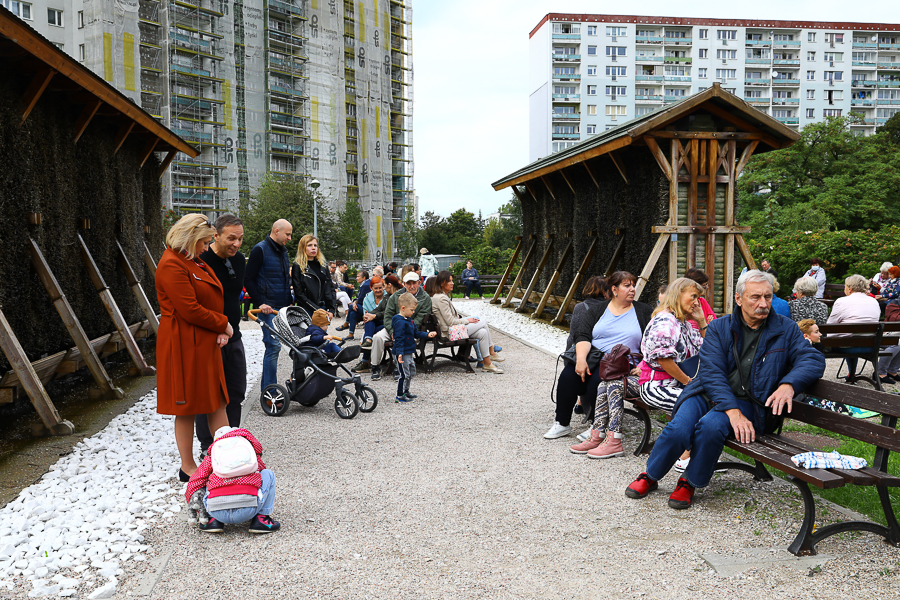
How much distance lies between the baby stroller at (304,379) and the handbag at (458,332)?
8.46ft

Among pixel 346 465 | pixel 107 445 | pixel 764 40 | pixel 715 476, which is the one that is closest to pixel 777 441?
pixel 715 476

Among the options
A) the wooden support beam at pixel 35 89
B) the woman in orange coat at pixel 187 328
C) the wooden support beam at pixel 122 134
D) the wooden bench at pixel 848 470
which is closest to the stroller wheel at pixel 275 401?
the woman in orange coat at pixel 187 328

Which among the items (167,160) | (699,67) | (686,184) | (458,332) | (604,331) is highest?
(699,67)

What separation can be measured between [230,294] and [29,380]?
2532mm

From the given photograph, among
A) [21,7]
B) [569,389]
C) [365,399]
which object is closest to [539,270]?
[365,399]

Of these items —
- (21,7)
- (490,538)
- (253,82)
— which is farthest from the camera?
(253,82)

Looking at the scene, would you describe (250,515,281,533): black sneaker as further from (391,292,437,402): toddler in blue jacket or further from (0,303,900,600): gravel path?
(391,292,437,402): toddler in blue jacket

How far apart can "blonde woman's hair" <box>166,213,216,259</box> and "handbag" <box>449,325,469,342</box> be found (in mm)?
5818

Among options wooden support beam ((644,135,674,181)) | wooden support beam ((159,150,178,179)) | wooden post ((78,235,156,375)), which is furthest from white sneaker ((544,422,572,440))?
wooden support beam ((159,150,178,179))

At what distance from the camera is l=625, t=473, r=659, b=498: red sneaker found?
4918 mm

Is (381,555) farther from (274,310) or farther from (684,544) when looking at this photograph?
(274,310)

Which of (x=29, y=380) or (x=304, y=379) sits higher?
(x=29, y=380)

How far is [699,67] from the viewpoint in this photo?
255ft

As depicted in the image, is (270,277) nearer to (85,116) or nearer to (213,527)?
(213,527)
